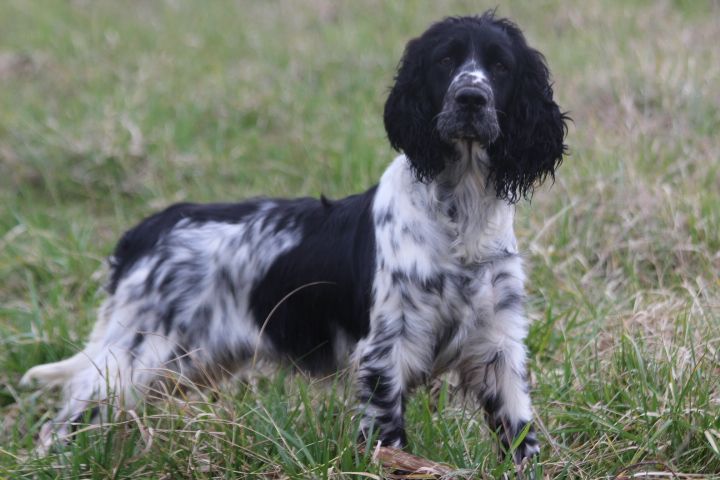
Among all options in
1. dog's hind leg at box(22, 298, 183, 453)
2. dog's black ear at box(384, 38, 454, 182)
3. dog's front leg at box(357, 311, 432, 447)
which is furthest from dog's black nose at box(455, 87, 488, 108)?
dog's hind leg at box(22, 298, 183, 453)

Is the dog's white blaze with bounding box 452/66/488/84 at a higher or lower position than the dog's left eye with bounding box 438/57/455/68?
lower

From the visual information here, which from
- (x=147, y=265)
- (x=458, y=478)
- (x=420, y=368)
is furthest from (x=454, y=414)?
(x=147, y=265)

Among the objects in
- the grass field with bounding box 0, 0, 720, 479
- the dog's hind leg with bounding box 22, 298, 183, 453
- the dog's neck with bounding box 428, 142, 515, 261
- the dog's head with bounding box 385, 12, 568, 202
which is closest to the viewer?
the grass field with bounding box 0, 0, 720, 479

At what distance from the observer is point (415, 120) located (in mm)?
3404

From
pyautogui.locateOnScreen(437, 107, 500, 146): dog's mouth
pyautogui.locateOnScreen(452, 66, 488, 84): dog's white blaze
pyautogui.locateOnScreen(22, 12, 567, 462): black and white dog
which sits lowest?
pyautogui.locateOnScreen(22, 12, 567, 462): black and white dog

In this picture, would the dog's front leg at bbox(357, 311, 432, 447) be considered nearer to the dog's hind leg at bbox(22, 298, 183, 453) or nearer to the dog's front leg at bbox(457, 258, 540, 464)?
the dog's front leg at bbox(457, 258, 540, 464)

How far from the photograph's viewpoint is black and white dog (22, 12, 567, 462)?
3.29m

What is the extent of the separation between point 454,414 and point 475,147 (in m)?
0.88

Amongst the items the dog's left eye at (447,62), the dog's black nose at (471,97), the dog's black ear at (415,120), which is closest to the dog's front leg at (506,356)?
the dog's black ear at (415,120)

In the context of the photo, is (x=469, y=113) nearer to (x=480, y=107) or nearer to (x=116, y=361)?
(x=480, y=107)

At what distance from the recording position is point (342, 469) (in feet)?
9.76

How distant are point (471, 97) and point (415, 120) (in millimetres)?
287

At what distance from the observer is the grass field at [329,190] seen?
3133 mm

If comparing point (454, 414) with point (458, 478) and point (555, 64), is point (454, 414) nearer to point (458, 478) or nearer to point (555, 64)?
point (458, 478)
